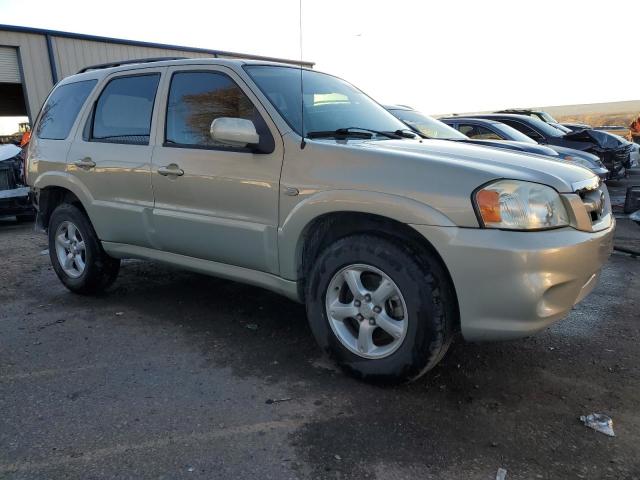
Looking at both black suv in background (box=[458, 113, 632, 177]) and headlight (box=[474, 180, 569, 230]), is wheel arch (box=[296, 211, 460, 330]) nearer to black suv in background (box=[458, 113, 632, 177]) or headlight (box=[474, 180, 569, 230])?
headlight (box=[474, 180, 569, 230])

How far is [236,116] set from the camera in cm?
342

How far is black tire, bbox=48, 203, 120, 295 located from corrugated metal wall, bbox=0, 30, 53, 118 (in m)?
11.3

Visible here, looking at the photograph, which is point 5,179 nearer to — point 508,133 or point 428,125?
point 428,125

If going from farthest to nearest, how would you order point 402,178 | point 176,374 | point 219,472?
1. point 176,374
2. point 402,178
3. point 219,472

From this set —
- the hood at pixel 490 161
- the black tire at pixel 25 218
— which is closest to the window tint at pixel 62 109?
the hood at pixel 490 161

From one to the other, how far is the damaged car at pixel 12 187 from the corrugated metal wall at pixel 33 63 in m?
6.63

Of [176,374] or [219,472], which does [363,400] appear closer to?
[219,472]

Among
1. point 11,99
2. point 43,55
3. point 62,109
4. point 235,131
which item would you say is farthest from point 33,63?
point 235,131

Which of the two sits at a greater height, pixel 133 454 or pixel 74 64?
pixel 74 64

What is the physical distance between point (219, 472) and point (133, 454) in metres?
0.43

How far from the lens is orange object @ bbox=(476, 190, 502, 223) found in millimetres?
2465

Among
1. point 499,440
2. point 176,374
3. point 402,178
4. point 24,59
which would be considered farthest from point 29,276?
point 24,59

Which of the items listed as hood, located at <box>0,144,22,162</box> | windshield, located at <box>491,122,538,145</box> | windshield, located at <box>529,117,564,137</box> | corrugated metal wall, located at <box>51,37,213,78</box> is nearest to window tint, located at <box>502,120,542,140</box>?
windshield, located at <box>529,117,564,137</box>

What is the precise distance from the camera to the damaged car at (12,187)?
327 inches
